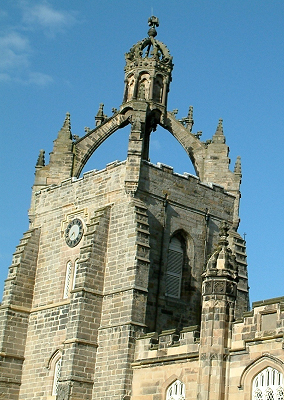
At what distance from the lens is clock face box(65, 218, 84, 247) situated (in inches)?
1379

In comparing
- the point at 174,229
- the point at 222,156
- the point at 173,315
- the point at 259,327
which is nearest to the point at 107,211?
the point at 174,229

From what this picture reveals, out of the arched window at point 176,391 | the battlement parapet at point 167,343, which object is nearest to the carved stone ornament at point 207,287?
the battlement parapet at point 167,343

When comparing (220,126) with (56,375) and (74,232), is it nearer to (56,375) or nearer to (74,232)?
(74,232)

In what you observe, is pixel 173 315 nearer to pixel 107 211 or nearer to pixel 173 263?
pixel 173 263

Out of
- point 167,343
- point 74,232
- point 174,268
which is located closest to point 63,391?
point 167,343

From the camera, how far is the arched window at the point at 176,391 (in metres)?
26.8

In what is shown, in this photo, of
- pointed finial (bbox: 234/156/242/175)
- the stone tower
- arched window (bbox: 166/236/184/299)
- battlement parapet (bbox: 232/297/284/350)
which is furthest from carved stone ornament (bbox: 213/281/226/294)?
pointed finial (bbox: 234/156/242/175)

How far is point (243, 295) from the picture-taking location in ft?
111

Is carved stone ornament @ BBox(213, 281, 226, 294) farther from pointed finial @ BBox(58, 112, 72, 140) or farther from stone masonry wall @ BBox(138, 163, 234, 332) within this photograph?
pointed finial @ BBox(58, 112, 72, 140)

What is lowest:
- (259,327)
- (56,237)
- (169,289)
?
(259,327)

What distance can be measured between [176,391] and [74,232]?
10.8 meters

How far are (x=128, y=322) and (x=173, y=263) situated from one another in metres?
4.72

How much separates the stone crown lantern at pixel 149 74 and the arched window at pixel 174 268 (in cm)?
778

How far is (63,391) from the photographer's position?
30.2 m
